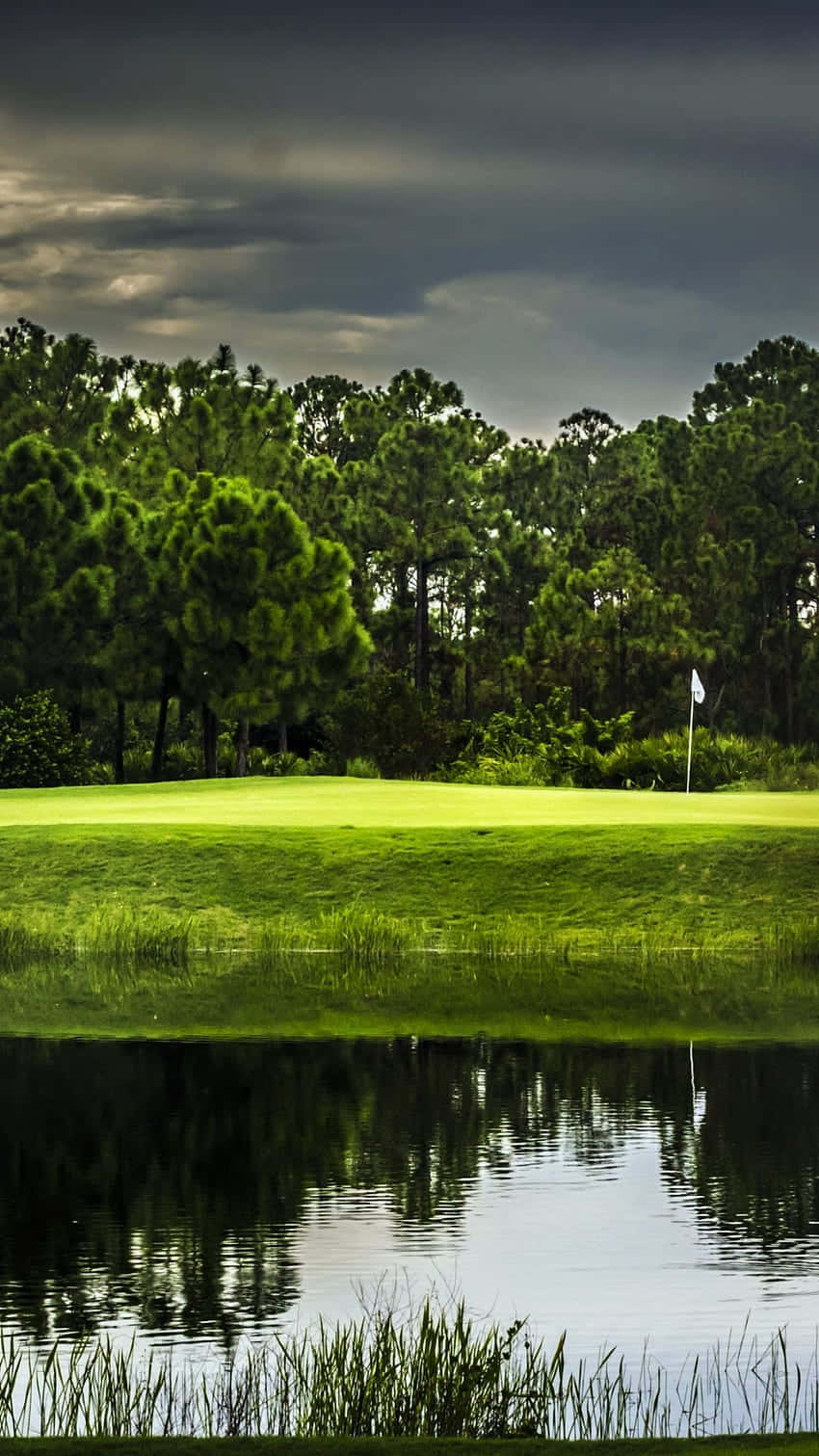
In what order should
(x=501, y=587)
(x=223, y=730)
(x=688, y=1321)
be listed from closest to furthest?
(x=688, y=1321) < (x=223, y=730) < (x=501, y=587)

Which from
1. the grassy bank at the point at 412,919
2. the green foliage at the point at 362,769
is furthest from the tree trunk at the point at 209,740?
the grassy bank at the point at 412,919

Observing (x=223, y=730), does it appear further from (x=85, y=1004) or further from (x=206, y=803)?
(x=85, y=1004)

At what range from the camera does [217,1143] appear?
41.8 feet

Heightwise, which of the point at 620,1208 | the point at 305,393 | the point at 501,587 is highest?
the point at 305,393

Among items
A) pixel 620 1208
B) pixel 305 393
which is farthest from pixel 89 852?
pixel 305 393

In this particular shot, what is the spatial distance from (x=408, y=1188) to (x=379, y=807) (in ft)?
65.3

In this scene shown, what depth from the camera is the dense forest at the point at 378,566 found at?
49719 millimetres

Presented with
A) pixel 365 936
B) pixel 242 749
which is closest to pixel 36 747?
pixel 242 749

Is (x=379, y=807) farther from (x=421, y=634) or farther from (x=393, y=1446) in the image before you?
(x=421, y=634)

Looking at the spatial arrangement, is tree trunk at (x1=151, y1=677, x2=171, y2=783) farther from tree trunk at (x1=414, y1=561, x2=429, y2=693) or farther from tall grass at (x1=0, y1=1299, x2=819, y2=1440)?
tall grass at (x1=0, y1=1299, x2=819, y2=1440)

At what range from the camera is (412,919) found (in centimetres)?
2400

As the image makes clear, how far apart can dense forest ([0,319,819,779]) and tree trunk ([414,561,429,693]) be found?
16 cm

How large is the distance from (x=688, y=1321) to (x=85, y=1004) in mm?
11649

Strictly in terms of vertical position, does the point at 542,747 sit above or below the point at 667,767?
above
